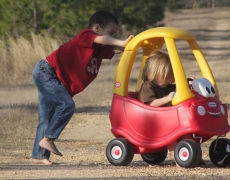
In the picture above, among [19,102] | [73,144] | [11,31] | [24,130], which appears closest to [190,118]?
[73,144]

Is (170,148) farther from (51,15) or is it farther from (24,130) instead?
(51,15)

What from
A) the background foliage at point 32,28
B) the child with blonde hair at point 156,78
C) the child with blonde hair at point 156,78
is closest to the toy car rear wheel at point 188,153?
the child with blonde hair at point 156,78

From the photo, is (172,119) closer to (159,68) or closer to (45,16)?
(159,68)

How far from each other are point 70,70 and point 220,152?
159 centimetres

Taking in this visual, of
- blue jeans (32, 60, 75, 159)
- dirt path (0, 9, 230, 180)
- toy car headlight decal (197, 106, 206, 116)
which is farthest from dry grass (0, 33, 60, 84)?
toy car headlight decal (197, 106, 206, 116)

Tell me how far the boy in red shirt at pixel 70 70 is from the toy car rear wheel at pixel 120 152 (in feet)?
1.69

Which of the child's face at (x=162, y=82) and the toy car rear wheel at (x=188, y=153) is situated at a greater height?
the child's face at (x=162, y=82)

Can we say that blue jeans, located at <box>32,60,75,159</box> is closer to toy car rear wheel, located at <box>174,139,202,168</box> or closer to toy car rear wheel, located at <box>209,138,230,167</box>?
toy car rear wheel, located at <box>174,139,202,168</box>

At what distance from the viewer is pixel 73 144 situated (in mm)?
8883

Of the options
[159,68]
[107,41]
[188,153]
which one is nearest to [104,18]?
[107,41]

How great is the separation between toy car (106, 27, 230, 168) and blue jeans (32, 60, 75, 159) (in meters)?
0.46

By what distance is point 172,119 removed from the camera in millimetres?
6660

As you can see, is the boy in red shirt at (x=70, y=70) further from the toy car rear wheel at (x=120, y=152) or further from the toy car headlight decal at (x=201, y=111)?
the toy car headlight decal at (x=201, y=111)

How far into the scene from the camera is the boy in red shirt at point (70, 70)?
704 centimetres
